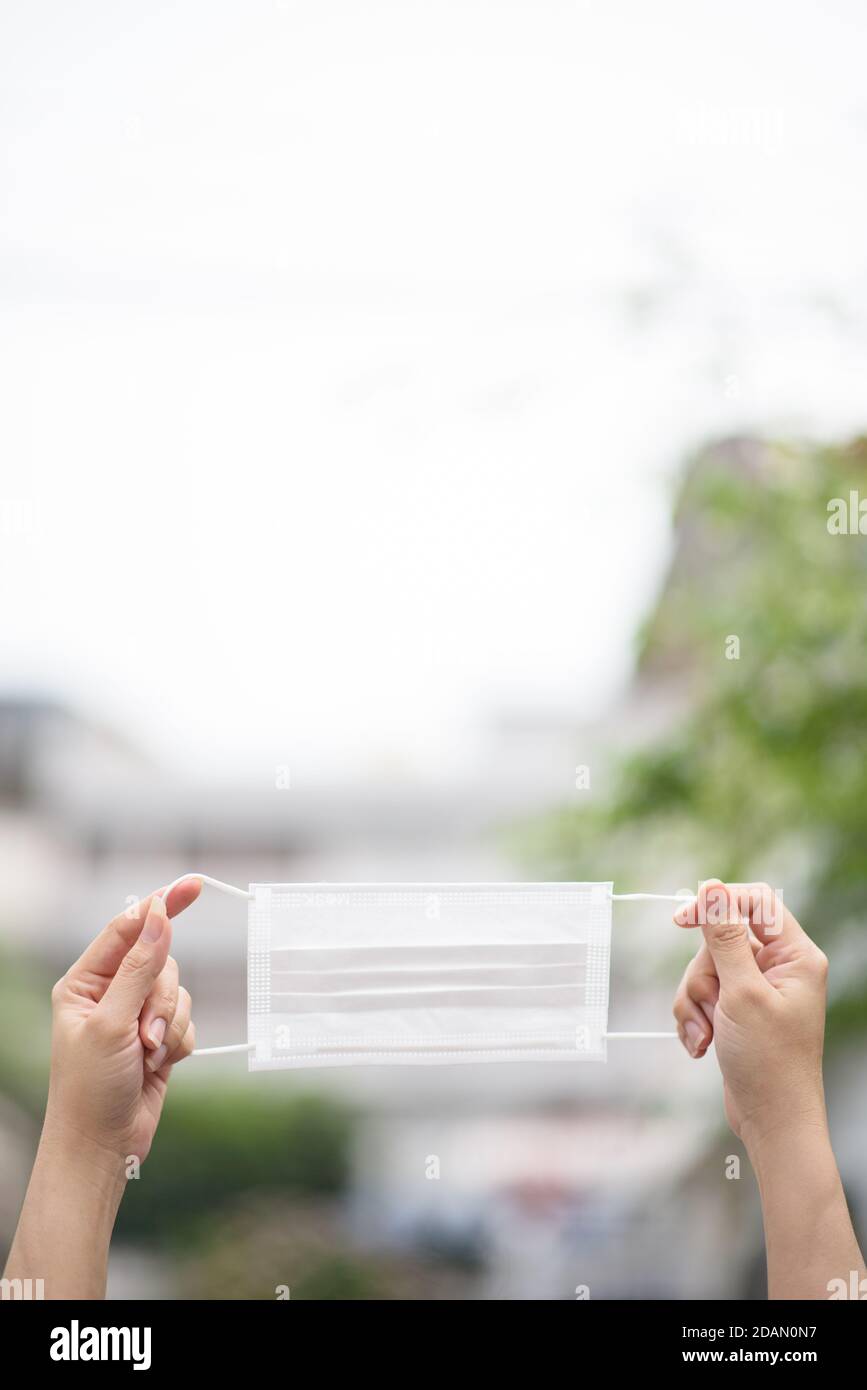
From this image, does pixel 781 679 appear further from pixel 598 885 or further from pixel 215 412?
pixel 215 412

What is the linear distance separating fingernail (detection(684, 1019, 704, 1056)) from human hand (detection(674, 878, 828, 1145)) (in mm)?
32

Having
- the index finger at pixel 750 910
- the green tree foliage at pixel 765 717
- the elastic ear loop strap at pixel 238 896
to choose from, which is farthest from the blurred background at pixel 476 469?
the index finger at pixel 750 910

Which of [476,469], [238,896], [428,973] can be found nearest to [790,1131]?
[428,973]

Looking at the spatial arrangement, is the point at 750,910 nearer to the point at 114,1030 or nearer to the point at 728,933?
the point at 728,933

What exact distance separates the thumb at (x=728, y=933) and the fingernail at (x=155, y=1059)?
538 millimetres

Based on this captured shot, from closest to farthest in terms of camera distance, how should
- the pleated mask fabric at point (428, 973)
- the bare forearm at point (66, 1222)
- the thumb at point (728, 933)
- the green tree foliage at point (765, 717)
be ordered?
1. the bare forearm at point (66, 1222)
2. the thumb at point (728, 933)
3. the pleated mask fabric at point (428, 973)
4. the green tree foliage at point (765, 717)

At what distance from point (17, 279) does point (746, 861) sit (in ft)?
7.67

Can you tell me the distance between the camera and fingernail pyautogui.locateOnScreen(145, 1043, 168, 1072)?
966 mm

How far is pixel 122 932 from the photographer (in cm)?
94

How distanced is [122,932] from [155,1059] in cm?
14

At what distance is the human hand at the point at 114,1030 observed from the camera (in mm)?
898

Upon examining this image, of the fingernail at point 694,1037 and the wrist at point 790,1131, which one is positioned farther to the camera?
the fingernail at point 694,1037

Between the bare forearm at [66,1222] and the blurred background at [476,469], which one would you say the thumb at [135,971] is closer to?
the bare forearm at [66,1222]
